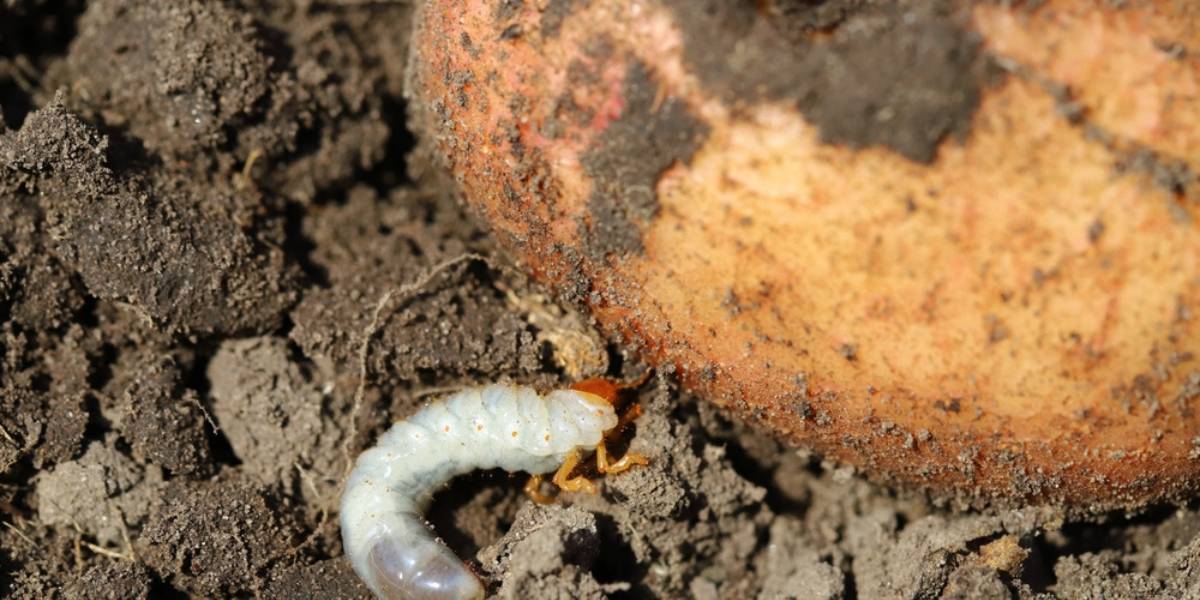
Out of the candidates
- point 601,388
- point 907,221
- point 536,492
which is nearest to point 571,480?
point 536,492

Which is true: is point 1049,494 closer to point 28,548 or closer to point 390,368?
point 390,368

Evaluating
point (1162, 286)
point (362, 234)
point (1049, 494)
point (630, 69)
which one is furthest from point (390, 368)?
point (1162, 286)

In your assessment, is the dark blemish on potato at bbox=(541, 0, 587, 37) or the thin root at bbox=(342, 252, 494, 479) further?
the thin root at bbox=(342, 252, 494, 479)

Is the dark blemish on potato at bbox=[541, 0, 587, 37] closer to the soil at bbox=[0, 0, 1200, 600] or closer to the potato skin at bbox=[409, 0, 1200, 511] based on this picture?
the potato skin at bbox=[409, 0, 1200, 511]

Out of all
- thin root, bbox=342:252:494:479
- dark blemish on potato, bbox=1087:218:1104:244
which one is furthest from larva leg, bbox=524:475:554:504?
dark blemish on potato, bbox=1087:218:1104:244

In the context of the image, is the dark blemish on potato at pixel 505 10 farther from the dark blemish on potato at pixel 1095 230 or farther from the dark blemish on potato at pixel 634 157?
the dark blemish on potato at pixel 1095 230
